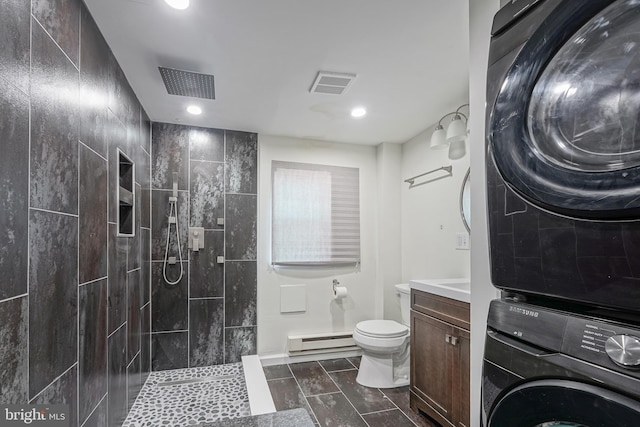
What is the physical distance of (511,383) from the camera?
0.69m

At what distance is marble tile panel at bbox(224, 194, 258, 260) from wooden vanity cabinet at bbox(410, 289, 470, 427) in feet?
5.48

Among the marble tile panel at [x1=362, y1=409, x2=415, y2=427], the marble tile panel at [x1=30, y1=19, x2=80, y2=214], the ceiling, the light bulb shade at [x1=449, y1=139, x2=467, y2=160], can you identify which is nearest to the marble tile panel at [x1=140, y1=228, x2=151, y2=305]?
the ceiling

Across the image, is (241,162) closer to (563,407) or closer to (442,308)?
(442,308)

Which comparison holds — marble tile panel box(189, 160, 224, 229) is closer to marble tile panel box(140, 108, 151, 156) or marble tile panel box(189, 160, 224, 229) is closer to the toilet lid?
marble tile panel box(140, 108, 151, 156)

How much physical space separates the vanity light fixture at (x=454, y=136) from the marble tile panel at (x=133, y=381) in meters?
2.85

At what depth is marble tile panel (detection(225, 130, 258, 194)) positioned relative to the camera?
331 cm

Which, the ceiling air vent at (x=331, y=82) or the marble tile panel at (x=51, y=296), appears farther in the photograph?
the ceiling air vent at (x=331, y=82)

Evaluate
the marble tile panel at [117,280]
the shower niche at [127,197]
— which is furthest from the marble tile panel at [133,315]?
the shower niche at [127,197]

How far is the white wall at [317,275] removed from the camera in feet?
11.1

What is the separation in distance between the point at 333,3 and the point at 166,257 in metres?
2.55

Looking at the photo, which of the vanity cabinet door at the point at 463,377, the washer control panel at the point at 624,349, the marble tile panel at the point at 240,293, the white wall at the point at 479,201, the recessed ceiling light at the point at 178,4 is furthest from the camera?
the marble tile panel at the point at 240,293

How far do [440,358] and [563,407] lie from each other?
5.57 feet

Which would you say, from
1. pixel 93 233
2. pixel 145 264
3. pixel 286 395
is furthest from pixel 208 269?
pixel 93 233

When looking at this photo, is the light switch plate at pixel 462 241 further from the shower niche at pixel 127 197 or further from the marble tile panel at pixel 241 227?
the shower niche at pixel 127 197
